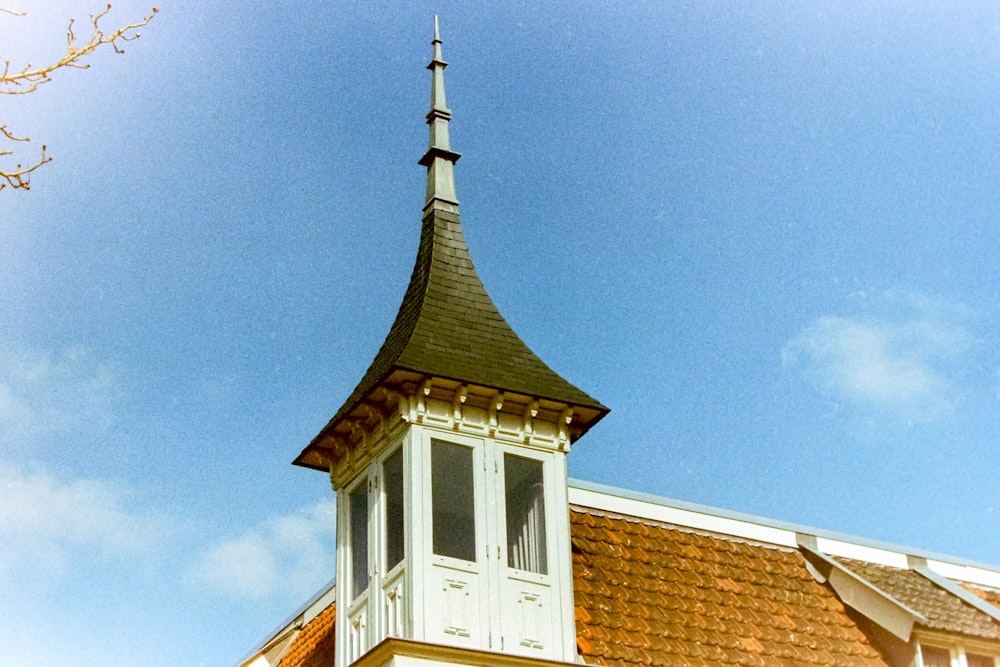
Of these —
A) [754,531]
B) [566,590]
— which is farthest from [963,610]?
[566,590]

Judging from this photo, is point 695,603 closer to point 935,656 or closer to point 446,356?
point 935,656

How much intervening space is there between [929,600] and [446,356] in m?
6.56

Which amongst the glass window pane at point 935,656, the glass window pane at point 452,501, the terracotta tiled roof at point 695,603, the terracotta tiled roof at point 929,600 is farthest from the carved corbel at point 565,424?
the glass window pane at point 935,656

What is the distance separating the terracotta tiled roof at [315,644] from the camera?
15984mm

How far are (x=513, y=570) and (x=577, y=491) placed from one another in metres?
2.44

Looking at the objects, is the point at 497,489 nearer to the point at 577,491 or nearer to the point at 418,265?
the point at 577,491

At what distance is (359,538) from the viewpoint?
15148 millimetres

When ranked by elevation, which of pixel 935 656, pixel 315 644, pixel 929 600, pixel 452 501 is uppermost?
pixel 452 501

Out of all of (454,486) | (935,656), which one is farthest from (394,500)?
(935,656)

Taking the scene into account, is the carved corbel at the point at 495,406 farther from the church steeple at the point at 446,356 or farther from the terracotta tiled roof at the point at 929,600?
the terracotta tiled roof at the point at 929,600

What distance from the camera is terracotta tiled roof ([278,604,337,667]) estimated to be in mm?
15984

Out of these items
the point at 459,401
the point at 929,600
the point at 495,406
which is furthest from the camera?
the point at 929,600

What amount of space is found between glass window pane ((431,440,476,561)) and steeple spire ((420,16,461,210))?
3.49m

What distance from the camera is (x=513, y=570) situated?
14.1m
